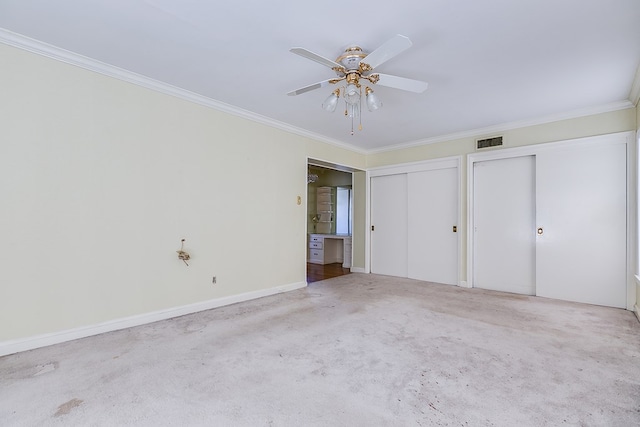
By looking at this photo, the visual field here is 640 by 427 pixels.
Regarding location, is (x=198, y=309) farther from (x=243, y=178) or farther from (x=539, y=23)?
(x=539, y=23)

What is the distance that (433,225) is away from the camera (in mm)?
5352

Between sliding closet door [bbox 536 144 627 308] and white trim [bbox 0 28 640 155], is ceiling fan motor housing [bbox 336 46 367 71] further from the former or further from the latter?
sliding closet door [bbox 536 144 627 308]

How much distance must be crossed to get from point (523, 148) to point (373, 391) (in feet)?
13.5

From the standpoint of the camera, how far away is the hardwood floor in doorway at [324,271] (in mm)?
5754

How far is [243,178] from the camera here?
4.04 metres

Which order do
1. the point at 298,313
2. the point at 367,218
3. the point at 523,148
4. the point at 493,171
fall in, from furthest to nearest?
the point at 367,218, the point at 493,171, the point at 523,148, the point at 298,313

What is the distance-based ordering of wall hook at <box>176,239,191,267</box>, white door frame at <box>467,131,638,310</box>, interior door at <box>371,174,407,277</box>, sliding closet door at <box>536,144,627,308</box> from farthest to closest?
interior door at <box>371,174,407,277</box>
sliding closet door at <box>536,144,627,308</box>
white door frame at <box>467,131,638,310</box>
wall hook at <box>176,239,191,267</box>

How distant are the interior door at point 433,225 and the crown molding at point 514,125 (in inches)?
20.8

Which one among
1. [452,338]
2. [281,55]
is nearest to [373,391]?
[452,338]

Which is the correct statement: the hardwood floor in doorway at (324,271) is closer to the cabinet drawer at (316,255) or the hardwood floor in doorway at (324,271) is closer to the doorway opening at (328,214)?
the cabinet drawer at (316,255)

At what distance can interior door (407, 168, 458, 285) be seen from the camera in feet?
16.8

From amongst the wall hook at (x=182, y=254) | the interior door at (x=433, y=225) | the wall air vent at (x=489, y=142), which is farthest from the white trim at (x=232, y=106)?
the wall hook at (x=182, y=254)

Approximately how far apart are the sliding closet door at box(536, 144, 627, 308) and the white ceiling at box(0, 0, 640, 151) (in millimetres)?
737

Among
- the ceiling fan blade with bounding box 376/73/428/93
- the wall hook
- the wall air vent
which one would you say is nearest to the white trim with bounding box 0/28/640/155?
the wall air vent
